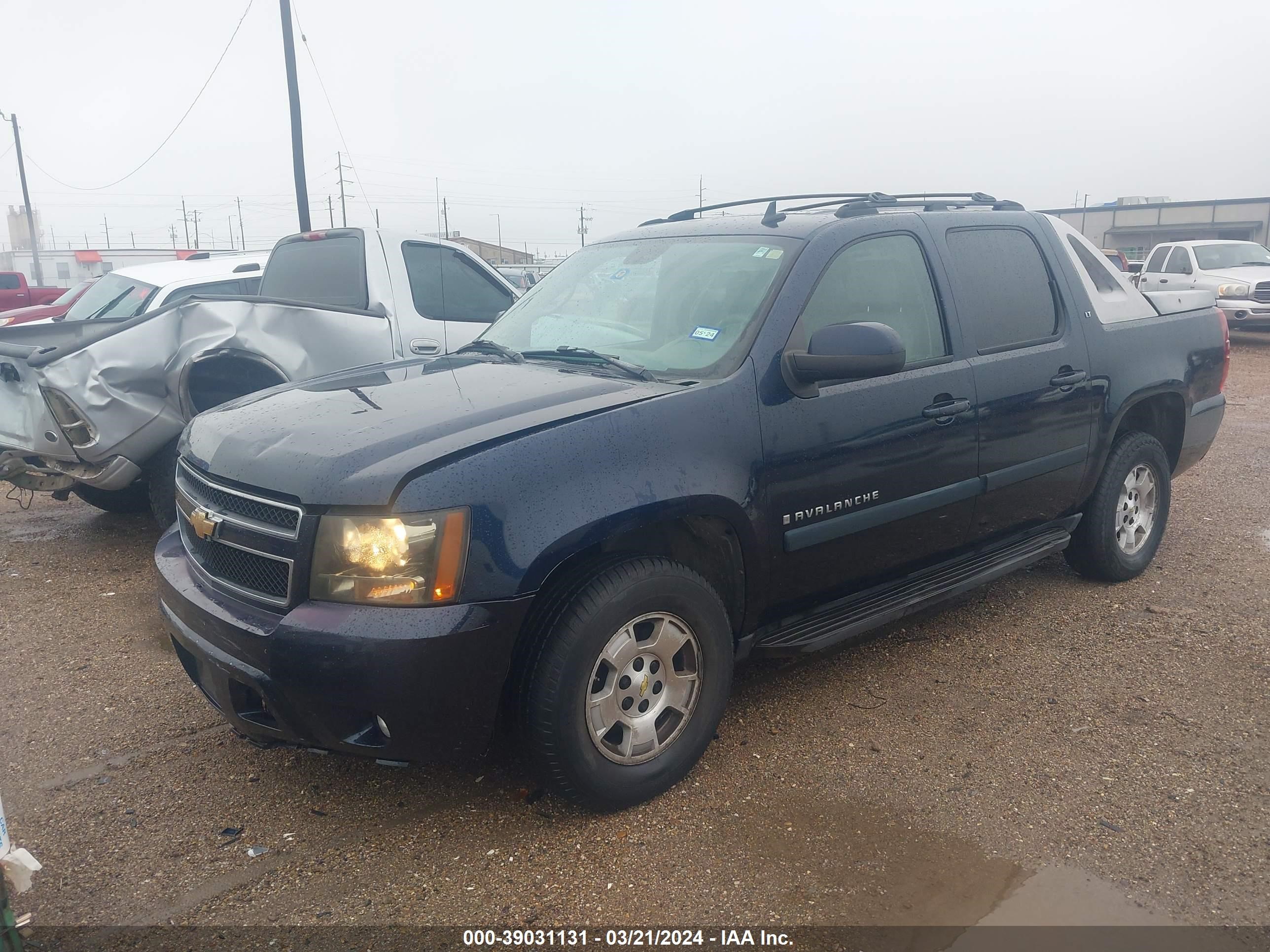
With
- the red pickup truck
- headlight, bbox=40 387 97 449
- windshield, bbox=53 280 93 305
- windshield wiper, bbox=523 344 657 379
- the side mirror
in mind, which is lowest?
the red pickup truck

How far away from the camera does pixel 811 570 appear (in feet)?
11.2

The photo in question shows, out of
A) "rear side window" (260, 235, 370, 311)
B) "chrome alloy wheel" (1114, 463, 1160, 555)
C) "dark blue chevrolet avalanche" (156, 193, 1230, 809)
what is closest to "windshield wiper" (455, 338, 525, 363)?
"dark blue chevrolet avalanche" (156, 193, 1230, 809)

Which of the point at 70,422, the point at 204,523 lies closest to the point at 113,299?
the point at 70,422

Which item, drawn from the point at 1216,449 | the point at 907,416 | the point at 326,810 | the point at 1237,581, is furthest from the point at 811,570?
the point at 1216,449

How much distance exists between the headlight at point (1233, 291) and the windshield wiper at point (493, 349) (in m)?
16.0

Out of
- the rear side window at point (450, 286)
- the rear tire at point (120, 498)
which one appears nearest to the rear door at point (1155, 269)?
the rear side window at point (450, 286)

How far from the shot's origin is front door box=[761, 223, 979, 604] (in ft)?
10.8

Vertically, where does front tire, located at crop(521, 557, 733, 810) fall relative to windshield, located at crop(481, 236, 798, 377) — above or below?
below

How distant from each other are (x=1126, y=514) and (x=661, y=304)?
Result: 285cm

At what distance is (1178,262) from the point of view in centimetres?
Result: 1741

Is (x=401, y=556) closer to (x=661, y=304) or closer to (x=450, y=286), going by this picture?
(x=661, y=304)

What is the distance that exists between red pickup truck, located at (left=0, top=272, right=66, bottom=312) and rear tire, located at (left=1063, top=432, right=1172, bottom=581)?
22886 millimetres

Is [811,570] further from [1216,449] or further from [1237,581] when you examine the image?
[1216,449]

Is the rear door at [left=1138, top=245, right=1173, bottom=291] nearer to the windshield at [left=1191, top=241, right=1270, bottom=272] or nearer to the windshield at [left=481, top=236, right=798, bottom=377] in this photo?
the windshield at [left=1191, top=241, right=1270, bottom=272]
